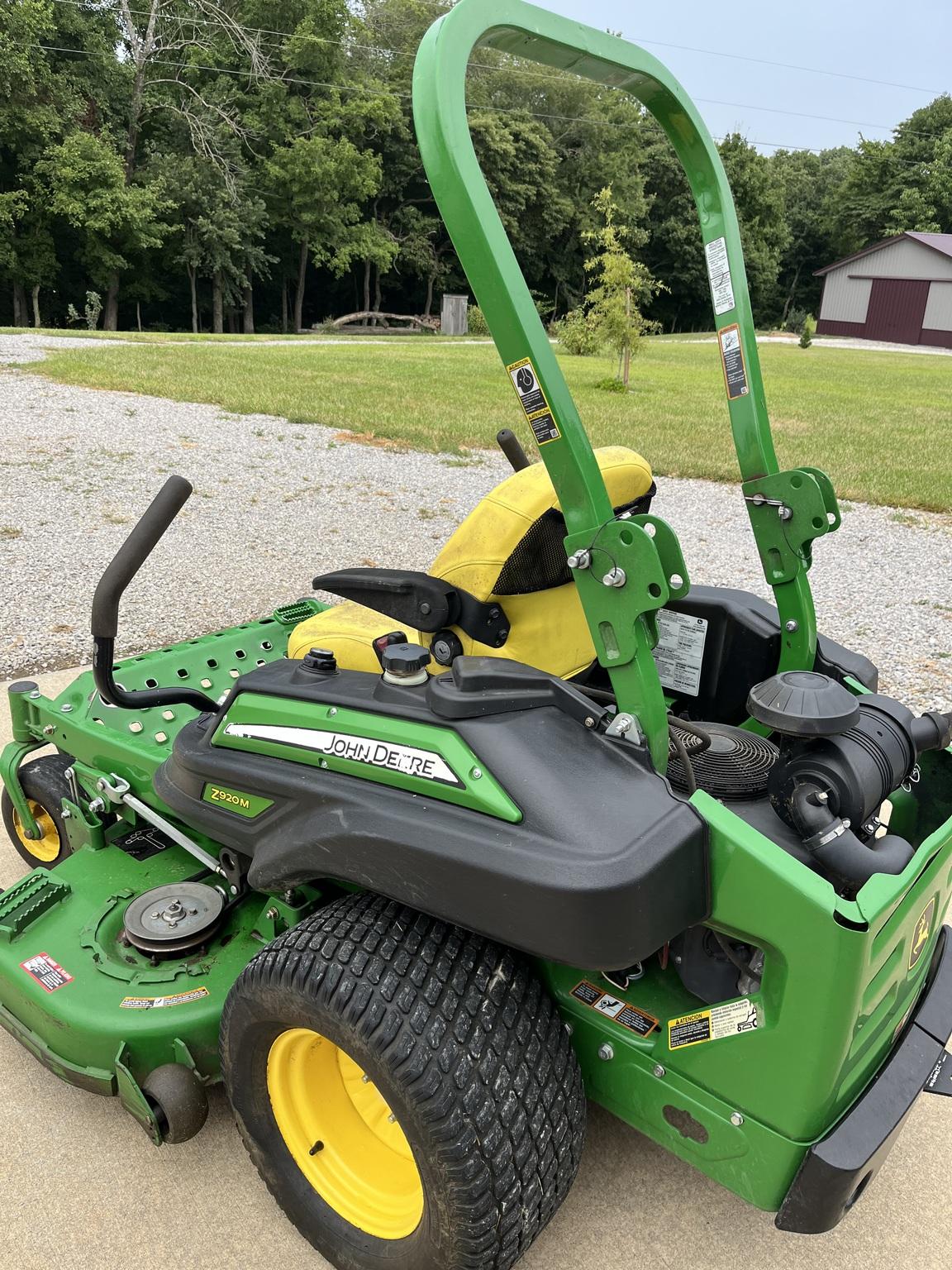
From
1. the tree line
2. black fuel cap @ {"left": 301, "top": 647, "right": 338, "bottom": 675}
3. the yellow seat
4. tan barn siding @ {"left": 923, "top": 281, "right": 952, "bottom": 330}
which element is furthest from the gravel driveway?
tan barn siding @ {"left": 923, "top": 281, "right": 952, "bottom": 330}

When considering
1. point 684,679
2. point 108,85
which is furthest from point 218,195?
point 684,679

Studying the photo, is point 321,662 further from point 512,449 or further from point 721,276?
point 721,276

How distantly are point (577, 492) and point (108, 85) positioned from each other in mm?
31951

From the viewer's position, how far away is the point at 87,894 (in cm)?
217

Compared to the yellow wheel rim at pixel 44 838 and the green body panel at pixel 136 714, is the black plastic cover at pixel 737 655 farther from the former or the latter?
the yellow wheel rim at pixel 44 838

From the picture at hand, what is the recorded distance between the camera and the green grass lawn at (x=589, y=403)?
9.20 m

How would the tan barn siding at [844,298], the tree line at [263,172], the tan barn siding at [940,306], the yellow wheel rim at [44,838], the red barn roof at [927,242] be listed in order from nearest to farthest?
the yellow wheel rim at [44,838], the tree line at [263,172], the tan barn siding at [940,306], the red barn roof at [927,242], the tan barn siding at [844,298]

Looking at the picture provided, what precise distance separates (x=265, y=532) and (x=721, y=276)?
4.72 metres

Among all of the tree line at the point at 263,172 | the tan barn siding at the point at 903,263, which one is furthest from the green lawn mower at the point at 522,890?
the tan barn siding at the point at 903,263

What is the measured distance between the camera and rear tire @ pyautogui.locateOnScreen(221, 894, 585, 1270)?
4.67ft

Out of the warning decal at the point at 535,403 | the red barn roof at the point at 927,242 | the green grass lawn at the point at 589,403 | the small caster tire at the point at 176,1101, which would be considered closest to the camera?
the warning decal at the point at 535,403

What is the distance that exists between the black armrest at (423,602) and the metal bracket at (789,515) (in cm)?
59

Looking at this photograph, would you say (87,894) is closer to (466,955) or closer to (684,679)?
(466,955)

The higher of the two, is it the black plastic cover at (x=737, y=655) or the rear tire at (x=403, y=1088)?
the black plastic cover at (x=737, y=655)
